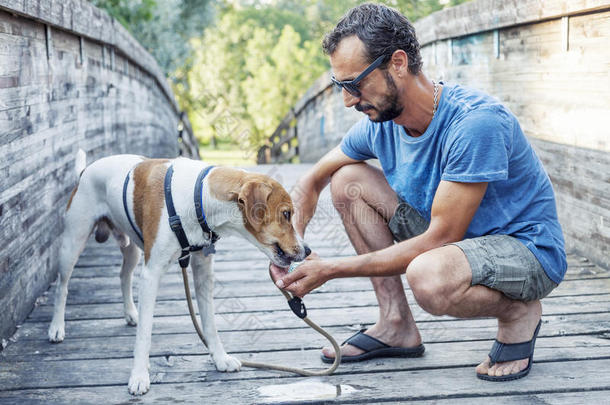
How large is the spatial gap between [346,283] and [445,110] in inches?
65.4

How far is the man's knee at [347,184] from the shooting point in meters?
2.98

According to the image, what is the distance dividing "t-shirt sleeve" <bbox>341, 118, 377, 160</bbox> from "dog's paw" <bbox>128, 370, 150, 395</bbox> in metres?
1.38

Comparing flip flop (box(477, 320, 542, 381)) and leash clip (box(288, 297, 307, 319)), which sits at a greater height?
leash clip (box(288, 297, 307, 319))

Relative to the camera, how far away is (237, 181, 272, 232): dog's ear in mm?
2398

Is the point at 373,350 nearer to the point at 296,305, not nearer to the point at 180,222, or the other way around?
the point at 296,305

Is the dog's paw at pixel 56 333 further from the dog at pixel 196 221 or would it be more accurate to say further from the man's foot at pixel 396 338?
the man's foot at pixel 396 338

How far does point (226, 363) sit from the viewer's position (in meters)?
2.62

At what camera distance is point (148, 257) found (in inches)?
101

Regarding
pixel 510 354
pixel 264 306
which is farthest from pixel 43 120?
pixel 510 354

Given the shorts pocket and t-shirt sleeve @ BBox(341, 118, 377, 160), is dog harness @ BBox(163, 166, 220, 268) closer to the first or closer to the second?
t-shirt sleeve @ BBox(341, 118, 377, 160)

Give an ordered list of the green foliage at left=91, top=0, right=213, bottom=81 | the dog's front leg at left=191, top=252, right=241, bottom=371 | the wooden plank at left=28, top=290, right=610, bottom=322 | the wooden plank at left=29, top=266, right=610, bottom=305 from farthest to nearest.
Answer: the green foliage at left=91, top=0, right=213, bottom=81
the wooden plank at left=29, top=266, right=610, bottom=305
the wooden plank at left=28, top=290, right=610, bottom=322
the dog's front leg at left=191, top=252, right=241, bottom=371

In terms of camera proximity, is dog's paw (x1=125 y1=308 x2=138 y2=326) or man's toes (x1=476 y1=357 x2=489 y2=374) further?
dog's paw (x1=125 y1=308 x2=138 y2=326)

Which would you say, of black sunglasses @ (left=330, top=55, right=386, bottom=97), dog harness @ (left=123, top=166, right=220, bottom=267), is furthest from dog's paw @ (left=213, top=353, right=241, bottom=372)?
black sunglasses @ (left=330, top=55, right=386, bottom=97)

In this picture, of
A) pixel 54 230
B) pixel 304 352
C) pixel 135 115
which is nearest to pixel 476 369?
pixel 304 352
